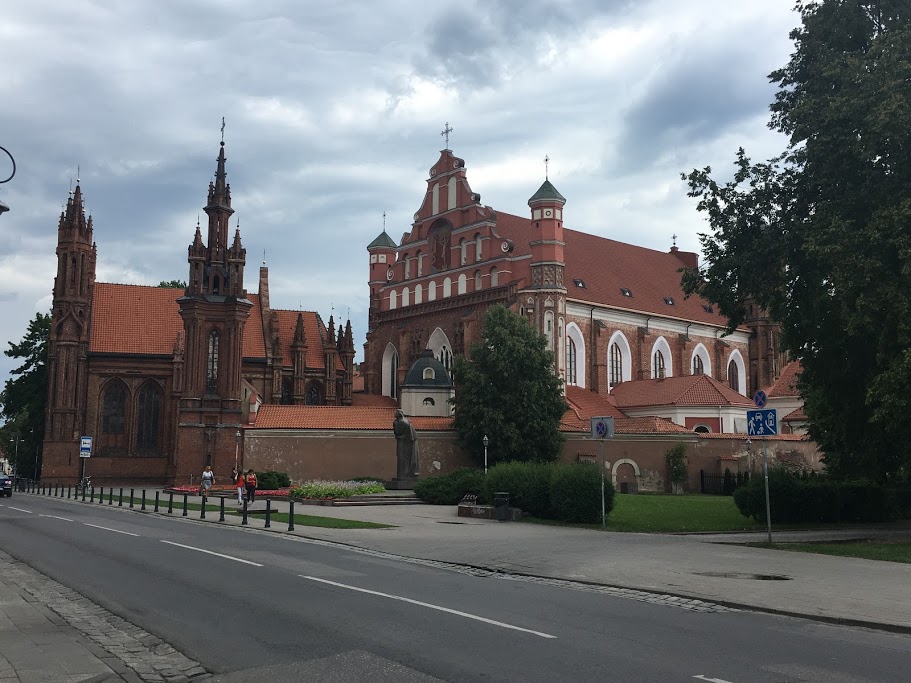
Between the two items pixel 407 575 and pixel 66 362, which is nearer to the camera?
pixel 407 575

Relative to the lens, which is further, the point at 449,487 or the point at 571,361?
the point at 571,361

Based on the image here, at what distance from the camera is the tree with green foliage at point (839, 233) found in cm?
1934

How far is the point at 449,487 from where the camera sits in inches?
1335

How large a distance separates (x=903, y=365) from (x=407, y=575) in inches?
468

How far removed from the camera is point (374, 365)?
66125 mm

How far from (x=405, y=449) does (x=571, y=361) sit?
2052cm

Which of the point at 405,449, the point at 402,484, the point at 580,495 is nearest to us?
the point at 580,495

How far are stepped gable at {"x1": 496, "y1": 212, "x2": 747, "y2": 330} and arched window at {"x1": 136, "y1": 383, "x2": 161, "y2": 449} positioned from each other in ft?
86.4

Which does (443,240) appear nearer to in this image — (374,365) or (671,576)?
(374,365)

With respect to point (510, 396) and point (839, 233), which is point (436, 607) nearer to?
point (839, 233)

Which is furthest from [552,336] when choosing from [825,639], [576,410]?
[825,639]

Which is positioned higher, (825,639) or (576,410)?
(576,410)

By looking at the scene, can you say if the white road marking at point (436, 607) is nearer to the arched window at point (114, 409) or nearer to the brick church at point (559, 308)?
the brick church at point (559, 308)

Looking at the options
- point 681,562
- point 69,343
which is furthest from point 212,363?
point 681,562
